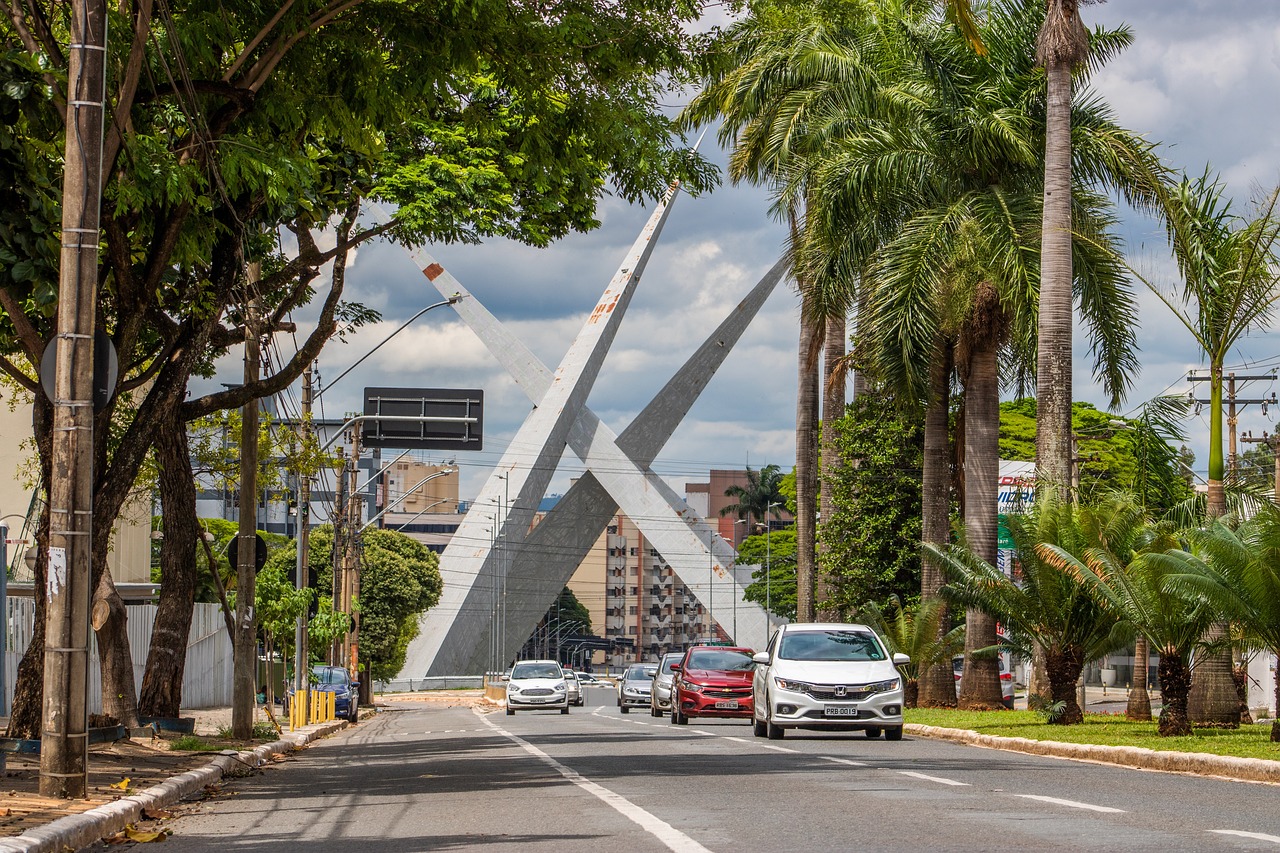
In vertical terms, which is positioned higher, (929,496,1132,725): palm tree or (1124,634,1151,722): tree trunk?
(929,496,1132,725): palm tree

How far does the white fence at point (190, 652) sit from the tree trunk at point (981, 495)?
14995 mm

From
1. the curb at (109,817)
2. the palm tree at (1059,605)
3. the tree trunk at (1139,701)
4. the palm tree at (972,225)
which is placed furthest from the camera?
the palm tree at (972,225)

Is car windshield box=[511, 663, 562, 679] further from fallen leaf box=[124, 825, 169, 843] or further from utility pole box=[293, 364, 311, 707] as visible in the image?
fallen leaf box=[124, 825, 169, 843]

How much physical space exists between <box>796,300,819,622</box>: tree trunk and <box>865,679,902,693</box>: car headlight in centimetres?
1753

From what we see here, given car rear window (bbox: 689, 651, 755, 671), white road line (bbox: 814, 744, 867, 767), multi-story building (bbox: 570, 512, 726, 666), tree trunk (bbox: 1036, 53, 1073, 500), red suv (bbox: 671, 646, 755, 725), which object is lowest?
multi-story building (bbox: 570, 512, 726, 666)

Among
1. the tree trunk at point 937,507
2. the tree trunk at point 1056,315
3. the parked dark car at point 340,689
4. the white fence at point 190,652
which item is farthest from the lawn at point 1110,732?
the parked dark car at point 340,689

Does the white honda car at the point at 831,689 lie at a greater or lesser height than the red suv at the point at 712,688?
greater

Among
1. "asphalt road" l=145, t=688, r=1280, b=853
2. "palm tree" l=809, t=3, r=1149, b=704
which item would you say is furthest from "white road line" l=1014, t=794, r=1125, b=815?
"palm tree" l=809, t=3, r=1149, b=704

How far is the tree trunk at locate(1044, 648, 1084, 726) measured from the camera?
21922mm

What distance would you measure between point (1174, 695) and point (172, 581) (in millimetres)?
13312

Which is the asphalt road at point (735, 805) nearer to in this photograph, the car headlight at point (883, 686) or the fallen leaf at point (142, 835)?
the fallen leaf at point (142, 835)

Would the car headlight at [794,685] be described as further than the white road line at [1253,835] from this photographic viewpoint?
Yes

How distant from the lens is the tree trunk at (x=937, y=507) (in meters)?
30.8

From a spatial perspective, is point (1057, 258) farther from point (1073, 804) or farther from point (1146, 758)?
point (1073, 804)
